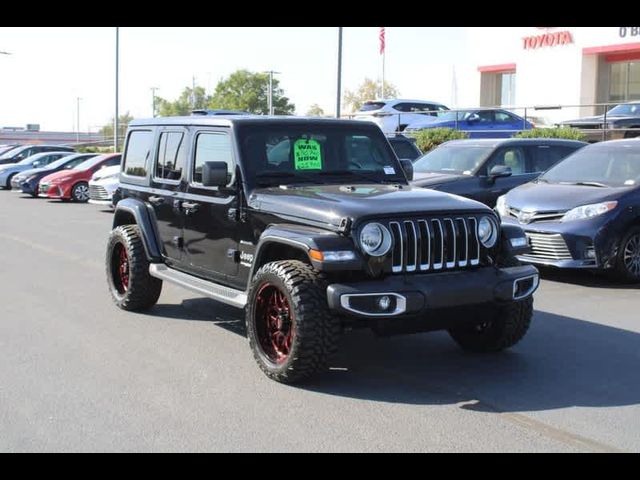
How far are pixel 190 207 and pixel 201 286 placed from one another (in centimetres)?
72

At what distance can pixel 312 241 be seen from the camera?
5570 mm

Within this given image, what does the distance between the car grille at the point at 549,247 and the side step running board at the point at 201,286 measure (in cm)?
424

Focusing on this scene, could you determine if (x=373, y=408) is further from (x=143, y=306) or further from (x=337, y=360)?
(x=143, y=306)

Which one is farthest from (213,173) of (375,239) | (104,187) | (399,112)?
(399,112)

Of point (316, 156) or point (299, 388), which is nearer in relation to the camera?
point (299, 388)

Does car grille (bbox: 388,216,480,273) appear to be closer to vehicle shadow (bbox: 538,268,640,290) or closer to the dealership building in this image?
vehicle shadow (bbox: 538,268,640,290)

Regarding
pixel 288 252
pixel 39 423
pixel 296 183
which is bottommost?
pixel 39 423

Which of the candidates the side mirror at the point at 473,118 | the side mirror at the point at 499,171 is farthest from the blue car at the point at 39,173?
the side mirror at the point at 499,171

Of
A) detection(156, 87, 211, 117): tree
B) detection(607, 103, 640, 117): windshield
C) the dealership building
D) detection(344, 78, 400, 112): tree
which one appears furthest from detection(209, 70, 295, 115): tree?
detection(607, 103, 640, 117): windshield

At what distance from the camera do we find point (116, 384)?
19.2ft

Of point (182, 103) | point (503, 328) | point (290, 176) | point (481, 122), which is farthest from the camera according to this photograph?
point (182, 103)

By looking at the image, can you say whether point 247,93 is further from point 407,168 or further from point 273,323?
point 273,323

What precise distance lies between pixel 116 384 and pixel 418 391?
2.07 m
